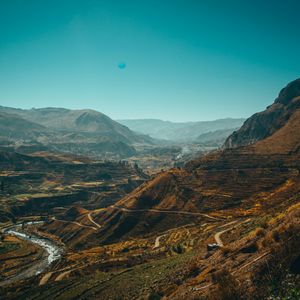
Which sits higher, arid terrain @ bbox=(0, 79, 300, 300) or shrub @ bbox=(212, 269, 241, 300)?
shrub @ bbox=(212, 269, 241, 300)

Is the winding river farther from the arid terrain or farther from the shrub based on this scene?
the shrub

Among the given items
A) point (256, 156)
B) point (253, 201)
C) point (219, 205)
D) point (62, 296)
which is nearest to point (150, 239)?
point (219, 205)

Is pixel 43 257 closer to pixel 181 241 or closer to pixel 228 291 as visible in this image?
pixel 181 241

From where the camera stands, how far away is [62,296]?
6388cm

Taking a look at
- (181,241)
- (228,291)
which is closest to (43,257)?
(181,241)

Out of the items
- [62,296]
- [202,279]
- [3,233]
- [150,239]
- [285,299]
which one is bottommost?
[3,233]

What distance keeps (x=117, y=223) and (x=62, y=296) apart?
302 ft

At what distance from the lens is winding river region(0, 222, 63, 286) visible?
391ft

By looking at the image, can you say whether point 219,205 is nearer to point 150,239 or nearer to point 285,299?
point 150,239

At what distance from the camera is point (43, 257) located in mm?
143875

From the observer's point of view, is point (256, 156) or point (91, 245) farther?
point (256, 156)

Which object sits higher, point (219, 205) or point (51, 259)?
point (219, 205)

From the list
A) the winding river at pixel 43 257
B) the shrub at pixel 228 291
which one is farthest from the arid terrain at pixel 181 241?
the winding river at pixel 43 257

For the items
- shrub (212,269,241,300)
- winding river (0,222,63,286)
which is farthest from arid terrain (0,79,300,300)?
winding river (0,222,63,286)
